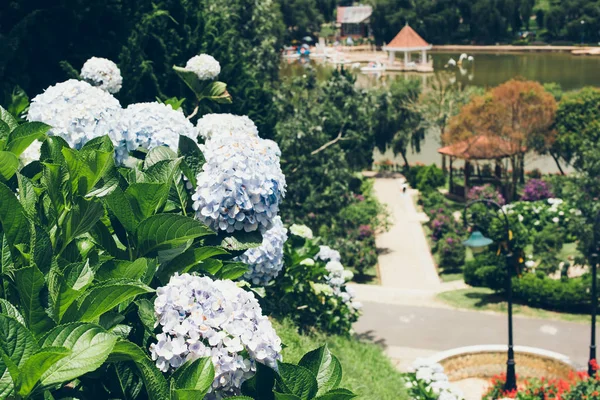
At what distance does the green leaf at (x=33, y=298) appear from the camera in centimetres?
219

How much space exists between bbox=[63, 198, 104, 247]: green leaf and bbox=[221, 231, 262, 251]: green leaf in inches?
21.9

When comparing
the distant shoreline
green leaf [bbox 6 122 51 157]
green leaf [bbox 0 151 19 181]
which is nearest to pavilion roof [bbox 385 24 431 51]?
the distant shoreline

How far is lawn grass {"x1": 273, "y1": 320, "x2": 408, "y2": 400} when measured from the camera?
23.3 ft

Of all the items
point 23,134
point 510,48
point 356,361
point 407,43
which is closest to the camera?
point 23,134

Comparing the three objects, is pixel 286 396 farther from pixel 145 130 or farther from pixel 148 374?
pixel 145 130

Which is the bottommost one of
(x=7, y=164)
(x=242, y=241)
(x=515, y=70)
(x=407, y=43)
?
(x=515, y=70)

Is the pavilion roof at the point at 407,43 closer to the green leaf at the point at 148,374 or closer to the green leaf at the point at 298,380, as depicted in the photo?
the green leaf at the point at 298,380

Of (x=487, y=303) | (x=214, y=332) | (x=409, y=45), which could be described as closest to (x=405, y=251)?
(x=487, y=303)

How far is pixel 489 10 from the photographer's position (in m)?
70.8

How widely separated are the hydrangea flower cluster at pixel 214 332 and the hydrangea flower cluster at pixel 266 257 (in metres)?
2.41

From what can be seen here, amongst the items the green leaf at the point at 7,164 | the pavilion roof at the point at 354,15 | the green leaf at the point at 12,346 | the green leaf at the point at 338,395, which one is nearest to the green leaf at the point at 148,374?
the green leaf at the point at 12,346

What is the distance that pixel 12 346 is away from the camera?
1.95 meters

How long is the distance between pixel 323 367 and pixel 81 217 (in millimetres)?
859

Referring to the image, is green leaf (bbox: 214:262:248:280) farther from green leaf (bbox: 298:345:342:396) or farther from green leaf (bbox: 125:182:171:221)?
green leaf (bbox: 298:345:342:396)
